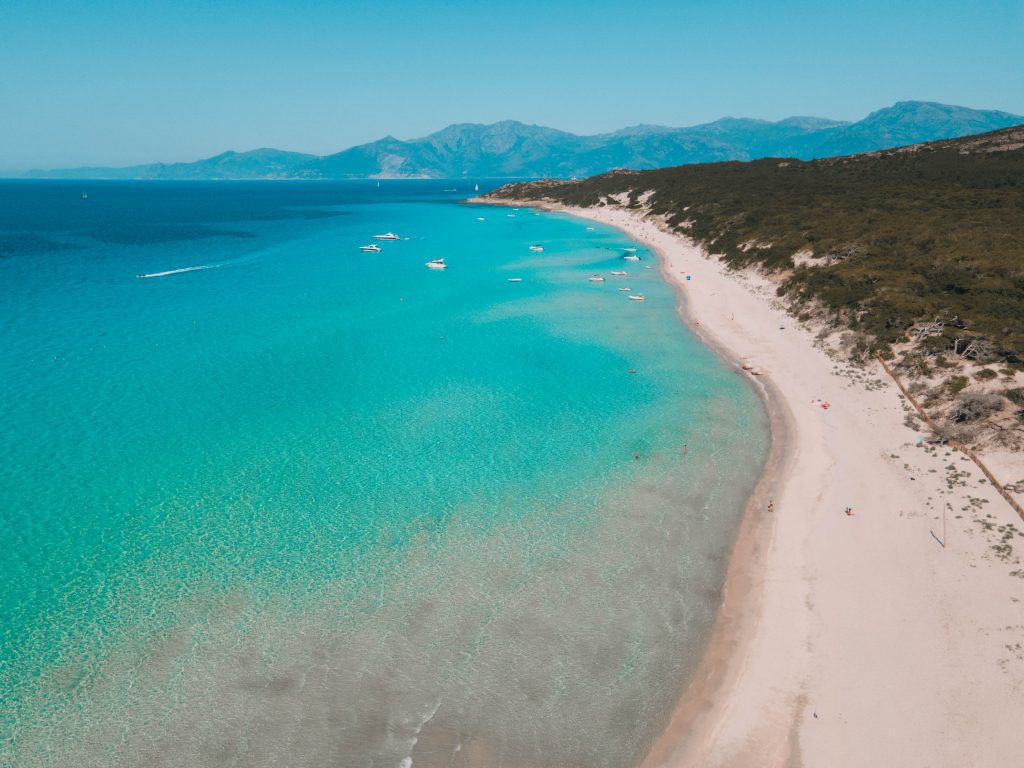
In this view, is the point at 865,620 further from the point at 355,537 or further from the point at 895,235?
the point at 895,235

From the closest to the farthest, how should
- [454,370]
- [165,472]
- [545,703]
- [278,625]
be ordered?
[545,703]
[278,625]
[165,472]
[454,370]

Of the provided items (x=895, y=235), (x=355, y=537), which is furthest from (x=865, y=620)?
(x=895, y=235)

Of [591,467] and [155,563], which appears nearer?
[155,563]

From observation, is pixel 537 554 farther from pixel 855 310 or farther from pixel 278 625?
pixel 855 310

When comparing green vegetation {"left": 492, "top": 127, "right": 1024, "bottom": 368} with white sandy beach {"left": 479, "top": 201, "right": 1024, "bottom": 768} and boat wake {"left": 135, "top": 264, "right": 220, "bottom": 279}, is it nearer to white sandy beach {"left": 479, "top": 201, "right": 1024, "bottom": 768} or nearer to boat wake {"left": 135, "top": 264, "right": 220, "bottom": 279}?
white sandy beach {"left": 479, "top": 201, "right": 1024, "bottom": 768}

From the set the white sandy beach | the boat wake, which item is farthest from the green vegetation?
the boat wake

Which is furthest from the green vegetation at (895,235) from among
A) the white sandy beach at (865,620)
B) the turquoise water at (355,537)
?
the turquoise water at (355,537)

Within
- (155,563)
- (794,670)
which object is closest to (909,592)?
(794,670)
